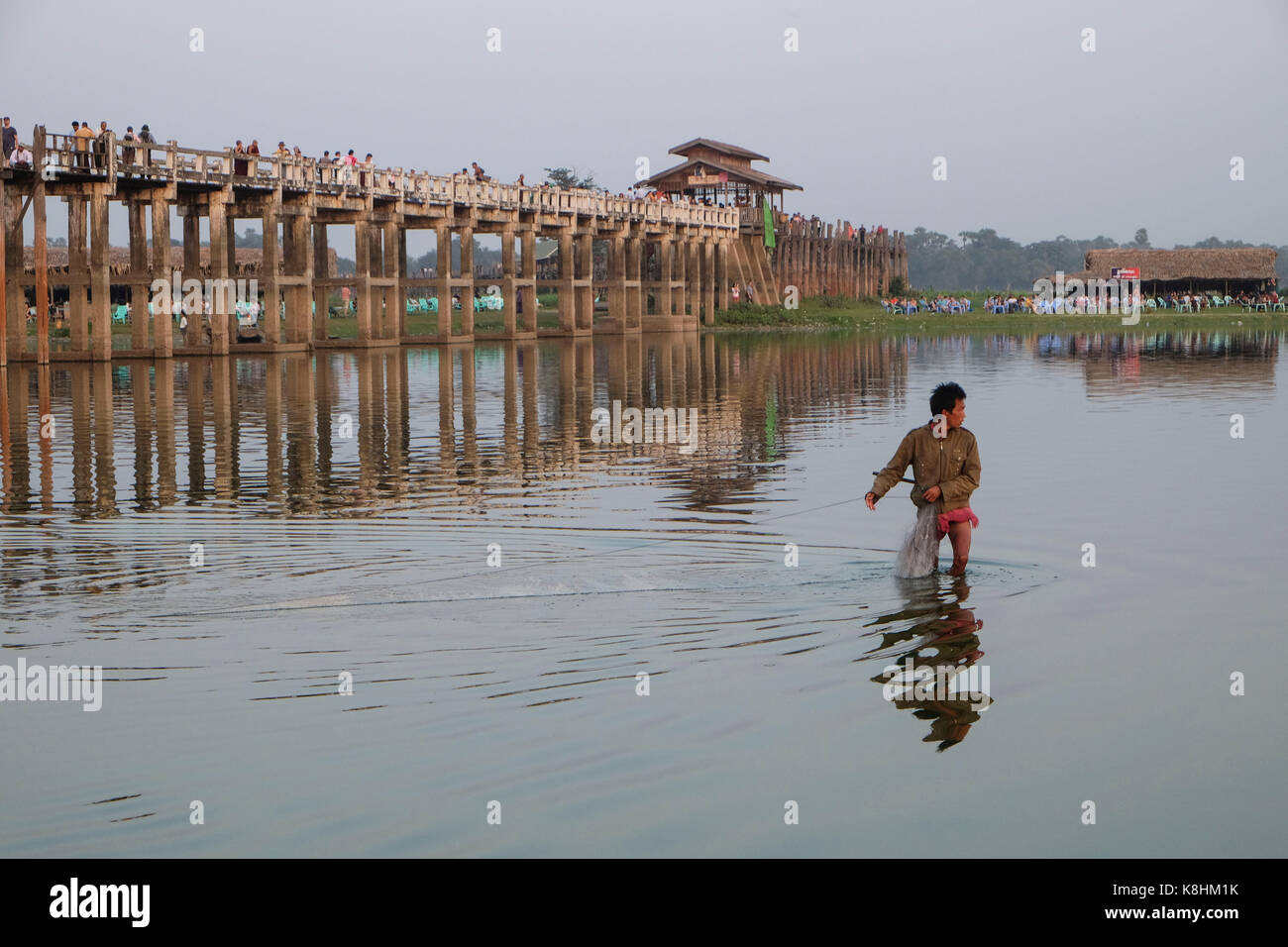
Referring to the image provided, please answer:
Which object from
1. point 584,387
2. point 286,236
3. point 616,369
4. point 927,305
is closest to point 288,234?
point 286,236

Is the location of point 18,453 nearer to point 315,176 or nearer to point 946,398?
point 946,398

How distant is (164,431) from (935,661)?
51.0ft

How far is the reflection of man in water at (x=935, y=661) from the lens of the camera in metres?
7.97

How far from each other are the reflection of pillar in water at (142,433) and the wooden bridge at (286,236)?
288cm

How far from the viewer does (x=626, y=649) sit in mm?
9352

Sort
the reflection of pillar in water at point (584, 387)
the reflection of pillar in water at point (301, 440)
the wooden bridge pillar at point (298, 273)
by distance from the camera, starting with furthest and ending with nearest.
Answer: the wooden bridge pillar at point (298, 273) < the reflection of pillar in water at point (584, 387) < the reflection of pillar in water at point (301, 440)

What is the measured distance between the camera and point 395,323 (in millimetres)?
50562

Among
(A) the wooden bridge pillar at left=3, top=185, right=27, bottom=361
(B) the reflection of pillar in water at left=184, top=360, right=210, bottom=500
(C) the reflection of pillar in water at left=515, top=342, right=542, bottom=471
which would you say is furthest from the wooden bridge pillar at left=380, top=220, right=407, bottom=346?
(A) the wooden bridge pillar at left=3, top=185, right=27, bottom=361

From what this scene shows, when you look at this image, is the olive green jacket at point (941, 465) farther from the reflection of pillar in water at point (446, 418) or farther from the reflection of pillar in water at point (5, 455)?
the reflection of pillar in water at point (5, 455)

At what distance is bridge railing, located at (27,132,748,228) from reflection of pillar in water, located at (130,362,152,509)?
4.54m

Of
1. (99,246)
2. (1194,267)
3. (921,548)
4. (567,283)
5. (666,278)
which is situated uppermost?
(1194,267)

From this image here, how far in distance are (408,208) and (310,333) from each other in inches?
239

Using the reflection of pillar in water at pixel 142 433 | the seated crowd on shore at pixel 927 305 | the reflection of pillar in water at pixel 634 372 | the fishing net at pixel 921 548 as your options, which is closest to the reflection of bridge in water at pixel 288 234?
the reflection of pillar in water at pixel 142 433
